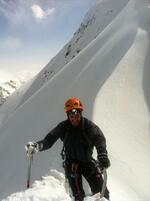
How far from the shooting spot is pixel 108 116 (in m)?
19.7

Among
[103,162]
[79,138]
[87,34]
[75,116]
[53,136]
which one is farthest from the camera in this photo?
[87,34]

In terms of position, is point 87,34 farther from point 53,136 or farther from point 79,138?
point 79,138

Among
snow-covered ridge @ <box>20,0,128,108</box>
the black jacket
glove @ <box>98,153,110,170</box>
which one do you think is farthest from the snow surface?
snow-covered ridge @ <box>20,0,128,108</box>

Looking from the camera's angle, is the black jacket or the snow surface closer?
the black jacket

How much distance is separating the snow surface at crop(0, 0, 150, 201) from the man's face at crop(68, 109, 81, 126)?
62.2 inches

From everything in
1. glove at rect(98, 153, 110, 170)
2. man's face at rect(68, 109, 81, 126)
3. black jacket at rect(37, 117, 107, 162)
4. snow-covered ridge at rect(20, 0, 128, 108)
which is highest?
snow-covered ridge at rect(20, 0, 128, 108)

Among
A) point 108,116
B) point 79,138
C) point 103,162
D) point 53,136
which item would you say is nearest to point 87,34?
point 108,116

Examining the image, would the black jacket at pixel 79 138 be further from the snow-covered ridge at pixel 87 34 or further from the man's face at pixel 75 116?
the snow-covered ridge at pixel 87 34

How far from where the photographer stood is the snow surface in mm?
15049

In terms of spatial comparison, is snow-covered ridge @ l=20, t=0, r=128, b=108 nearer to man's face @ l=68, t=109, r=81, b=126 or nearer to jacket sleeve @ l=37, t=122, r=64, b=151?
jacket sleeve @ l=37, t=122, r=64, b=151

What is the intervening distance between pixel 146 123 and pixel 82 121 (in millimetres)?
12783

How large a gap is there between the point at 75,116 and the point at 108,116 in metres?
12.1

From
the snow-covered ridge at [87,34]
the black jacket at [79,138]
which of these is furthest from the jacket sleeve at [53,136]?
the snow-covered ridge at [87,34]

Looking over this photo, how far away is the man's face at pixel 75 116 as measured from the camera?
25.0 ft
